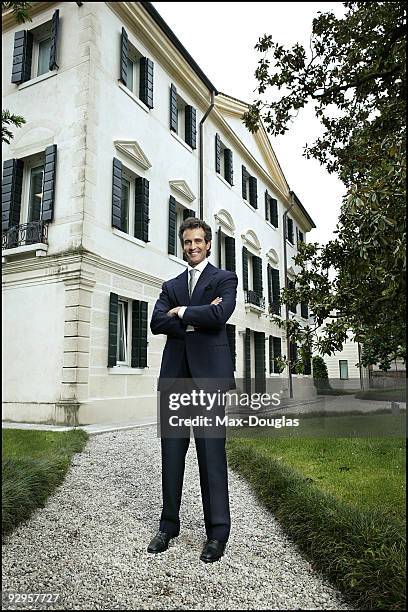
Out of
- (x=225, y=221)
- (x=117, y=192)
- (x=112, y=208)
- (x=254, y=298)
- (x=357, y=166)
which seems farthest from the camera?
(x=117, y=192)

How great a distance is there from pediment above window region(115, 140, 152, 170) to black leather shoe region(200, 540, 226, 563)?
4521 millimetres

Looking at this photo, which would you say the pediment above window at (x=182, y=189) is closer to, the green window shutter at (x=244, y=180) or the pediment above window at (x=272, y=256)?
the green window shutter at (x=244, y=180)

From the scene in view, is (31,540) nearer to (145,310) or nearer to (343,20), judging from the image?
(343,20)

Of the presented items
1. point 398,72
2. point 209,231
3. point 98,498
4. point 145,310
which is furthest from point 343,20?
point 145,310

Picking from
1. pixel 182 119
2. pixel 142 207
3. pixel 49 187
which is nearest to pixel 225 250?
pixel 49 187

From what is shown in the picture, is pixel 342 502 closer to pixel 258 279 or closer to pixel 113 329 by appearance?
pixel 258 279

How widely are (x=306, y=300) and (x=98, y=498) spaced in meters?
1.28

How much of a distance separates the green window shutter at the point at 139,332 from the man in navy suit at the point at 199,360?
296cm

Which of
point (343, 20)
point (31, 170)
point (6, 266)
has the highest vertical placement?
point (343, 20)

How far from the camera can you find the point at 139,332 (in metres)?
4.67

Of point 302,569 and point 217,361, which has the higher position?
point 217,361

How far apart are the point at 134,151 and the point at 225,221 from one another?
1.91 meters

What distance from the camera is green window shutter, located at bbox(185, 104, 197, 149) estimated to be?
→ 6153 millimetres

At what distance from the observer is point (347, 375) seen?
2.10 m
